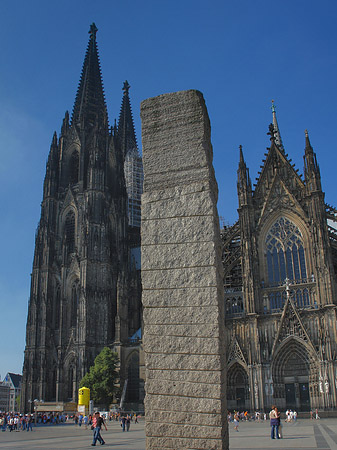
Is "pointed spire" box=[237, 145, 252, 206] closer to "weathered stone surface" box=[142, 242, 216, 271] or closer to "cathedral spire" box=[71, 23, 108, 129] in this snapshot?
"cathedral spire" box=[71, 23, 108, 129]

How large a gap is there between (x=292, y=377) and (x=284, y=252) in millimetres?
8676

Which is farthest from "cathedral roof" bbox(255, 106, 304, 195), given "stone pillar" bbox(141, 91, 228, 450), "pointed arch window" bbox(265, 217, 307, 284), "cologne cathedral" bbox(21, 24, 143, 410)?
"stone pillar" bbox(141, 91, 228, 450)

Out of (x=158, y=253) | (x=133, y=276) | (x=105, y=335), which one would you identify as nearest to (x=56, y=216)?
(x=133, y=276)

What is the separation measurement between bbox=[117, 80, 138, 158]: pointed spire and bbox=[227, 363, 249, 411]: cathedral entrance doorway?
4605 centimetres

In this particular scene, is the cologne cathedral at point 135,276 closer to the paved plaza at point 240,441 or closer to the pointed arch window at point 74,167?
the pointed arch window at point 74,167

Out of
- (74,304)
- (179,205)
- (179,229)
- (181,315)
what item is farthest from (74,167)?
(181,315)

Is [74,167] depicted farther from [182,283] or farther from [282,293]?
[182,283]

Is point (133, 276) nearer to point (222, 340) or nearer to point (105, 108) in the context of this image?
point (105, 108)

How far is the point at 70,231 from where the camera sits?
52031 millimetres

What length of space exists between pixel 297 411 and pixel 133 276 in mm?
23109

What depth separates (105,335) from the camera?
46562mm

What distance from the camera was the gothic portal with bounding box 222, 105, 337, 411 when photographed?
3216 cm

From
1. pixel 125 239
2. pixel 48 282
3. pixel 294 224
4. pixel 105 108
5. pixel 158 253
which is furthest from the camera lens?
pixel 105 108

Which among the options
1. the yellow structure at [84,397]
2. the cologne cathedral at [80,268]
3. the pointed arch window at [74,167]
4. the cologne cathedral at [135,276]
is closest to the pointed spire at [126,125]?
the cologne cathedral at [135,276]
